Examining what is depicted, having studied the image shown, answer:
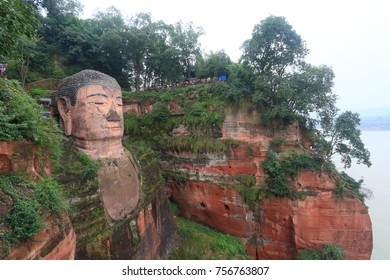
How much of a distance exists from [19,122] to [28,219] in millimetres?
1908

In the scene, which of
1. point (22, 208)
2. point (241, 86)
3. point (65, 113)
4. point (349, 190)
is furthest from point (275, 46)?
point (22, 208)

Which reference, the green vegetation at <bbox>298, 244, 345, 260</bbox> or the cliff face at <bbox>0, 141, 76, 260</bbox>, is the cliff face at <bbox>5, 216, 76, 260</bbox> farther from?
the green vegetation at <bbox>298, 244, 345, 260</bbox>

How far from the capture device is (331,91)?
12195 mm

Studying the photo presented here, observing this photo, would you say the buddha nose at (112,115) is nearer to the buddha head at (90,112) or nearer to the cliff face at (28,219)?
the buddha head at (90,112)

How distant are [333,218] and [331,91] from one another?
695 cm

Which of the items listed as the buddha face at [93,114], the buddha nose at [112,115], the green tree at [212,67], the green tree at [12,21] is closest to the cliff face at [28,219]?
the green tree at [12,21]

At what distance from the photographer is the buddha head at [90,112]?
893 cm

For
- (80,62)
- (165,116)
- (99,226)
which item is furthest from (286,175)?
(80,62)

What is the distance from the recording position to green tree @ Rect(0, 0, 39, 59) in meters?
4.62

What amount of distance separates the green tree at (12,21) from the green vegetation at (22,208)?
2991mm

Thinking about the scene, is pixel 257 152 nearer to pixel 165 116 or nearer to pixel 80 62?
pixel 165 116

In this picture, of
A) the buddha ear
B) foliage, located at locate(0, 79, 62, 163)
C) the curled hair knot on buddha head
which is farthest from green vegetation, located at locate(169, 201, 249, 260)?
foliage, located at locate(0, 79, 62, 163)

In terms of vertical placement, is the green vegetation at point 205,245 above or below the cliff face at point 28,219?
below

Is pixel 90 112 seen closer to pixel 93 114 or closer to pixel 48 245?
pixel 93 114
